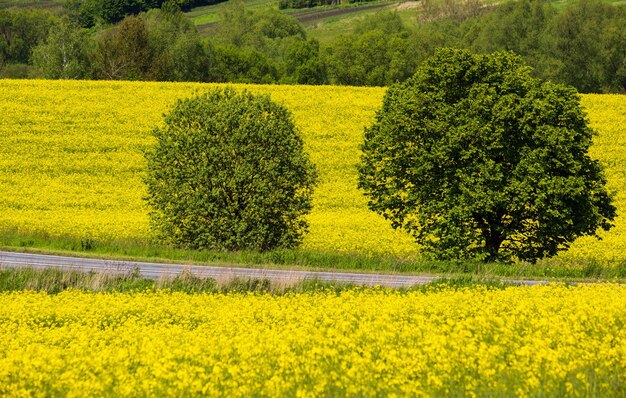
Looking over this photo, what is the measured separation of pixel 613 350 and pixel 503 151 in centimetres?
2466

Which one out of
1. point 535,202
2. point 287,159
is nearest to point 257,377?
point 535,202

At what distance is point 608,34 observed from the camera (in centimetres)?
10569

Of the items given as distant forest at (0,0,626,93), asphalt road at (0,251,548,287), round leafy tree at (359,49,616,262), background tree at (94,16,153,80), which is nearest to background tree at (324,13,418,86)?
distant forest at (0,0,626,93)

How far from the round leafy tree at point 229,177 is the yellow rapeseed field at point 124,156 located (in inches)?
95.7

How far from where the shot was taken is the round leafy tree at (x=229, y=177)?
3991 cm

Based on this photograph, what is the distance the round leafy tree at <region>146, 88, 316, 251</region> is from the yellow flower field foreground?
20.1m

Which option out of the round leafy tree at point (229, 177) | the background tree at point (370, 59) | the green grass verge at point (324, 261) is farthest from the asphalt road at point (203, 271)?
the background tree at point (370, 59)

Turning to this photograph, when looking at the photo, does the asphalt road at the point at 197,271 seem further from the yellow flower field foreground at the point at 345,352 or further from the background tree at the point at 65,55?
the background tree at the point at 65,55

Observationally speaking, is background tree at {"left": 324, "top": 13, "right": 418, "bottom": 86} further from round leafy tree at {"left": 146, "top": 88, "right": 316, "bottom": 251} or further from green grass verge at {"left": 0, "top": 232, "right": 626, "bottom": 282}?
green grass verge at {"left": 0, "top": 232, "right": 626, "bottom": 282}

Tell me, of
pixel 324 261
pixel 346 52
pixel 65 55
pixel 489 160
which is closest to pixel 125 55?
pixel 65 55

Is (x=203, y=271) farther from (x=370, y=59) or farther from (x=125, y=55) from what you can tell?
(x=370, y=59)

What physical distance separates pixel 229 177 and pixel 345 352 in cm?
2722

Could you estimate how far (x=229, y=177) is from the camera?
133 ft

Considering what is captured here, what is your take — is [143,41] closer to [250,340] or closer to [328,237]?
[328,237]
